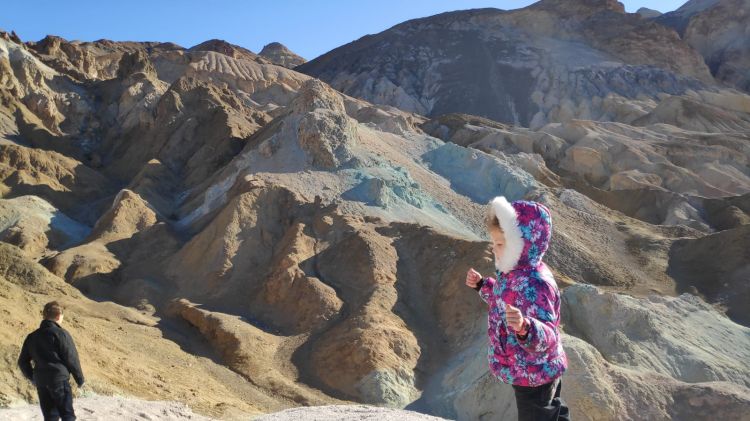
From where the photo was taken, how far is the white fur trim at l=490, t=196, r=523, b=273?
4.00 meters

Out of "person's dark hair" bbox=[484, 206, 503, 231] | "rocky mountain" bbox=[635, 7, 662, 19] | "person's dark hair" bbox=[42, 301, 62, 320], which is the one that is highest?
"rocky mountain" bbox=[635, 7, 662, 19]

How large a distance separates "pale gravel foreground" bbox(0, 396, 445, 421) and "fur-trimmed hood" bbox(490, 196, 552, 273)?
117 inches

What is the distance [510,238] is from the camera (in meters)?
4.02

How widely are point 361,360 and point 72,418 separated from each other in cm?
815

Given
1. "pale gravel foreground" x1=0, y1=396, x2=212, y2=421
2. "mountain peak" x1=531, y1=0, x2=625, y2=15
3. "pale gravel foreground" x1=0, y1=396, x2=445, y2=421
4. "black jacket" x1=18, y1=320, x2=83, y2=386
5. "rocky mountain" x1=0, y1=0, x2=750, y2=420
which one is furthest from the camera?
"mountain peak" x1=531, y1=0, x2=625, y2=15

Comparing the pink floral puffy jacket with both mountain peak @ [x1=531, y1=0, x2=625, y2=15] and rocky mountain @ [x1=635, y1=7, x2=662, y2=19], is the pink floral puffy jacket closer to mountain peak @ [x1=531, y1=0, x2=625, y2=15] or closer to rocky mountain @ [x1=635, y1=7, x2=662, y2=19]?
mountain peak @ [x1=531, y1=0, x2=625, y2=15]

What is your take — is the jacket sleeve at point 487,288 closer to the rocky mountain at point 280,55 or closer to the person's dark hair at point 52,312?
the person's dark hair at point 52,312

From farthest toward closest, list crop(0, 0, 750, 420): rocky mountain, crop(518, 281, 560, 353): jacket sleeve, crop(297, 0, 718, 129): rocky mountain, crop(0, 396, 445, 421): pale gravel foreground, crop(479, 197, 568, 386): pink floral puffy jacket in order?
crop(297, 0, 718, 129): rocky mountain < crop(0, 0, 750, 420): rocky mountain < crop(0, 396, 445, 421): pale gravel foreground < crop(479, 197, 568, 386): pink floral puffy jacket < crop(518, 281, 560, 353): jacket sleeve

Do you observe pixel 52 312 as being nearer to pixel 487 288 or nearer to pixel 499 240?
pixel 487 288

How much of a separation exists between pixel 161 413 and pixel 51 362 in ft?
9.18

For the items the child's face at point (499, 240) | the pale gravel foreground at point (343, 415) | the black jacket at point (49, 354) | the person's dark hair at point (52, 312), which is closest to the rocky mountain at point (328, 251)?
the pale gravel foreground at point (343, 415)

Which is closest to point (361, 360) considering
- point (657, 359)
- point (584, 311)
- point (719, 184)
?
point (584, 311)

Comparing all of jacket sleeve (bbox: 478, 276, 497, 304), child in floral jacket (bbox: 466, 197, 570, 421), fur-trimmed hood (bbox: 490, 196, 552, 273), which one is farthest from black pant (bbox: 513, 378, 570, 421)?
fur-trimmed hood (bbox: 490, 196, 552, 273)

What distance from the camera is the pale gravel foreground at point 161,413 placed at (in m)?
6.80
